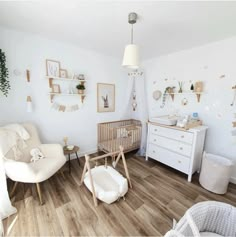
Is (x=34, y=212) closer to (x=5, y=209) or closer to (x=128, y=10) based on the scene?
(x=5, y=209)

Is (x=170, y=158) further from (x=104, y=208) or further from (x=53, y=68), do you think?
(x=53, y=68)

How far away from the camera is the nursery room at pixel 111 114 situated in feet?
4.75

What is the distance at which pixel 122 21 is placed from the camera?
168cm

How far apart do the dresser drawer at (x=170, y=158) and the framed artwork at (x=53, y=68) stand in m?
2.35

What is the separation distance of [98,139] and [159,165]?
4.94ft

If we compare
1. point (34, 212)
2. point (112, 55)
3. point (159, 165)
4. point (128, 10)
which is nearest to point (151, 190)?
point (159, 165)

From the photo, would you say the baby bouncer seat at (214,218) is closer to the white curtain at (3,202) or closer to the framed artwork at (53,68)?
the white curtain at (3,202)

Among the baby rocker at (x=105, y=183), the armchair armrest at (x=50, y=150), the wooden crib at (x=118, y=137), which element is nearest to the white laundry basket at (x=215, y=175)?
the baby rocker at (x=105, y=183)

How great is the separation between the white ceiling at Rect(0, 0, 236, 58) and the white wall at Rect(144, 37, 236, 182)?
0.22 meters

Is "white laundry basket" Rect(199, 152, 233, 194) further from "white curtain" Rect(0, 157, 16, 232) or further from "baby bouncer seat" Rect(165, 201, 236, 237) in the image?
"white curtain" Rect(0, 157, 16, 232)

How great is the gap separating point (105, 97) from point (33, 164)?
1963 mm

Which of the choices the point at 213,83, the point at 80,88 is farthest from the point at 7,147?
the point at 213,83

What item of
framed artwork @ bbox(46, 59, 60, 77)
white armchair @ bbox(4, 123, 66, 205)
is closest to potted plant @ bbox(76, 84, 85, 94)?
framed artwork @ bbox(46, 59, 60, 77)

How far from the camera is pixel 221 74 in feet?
7.22
